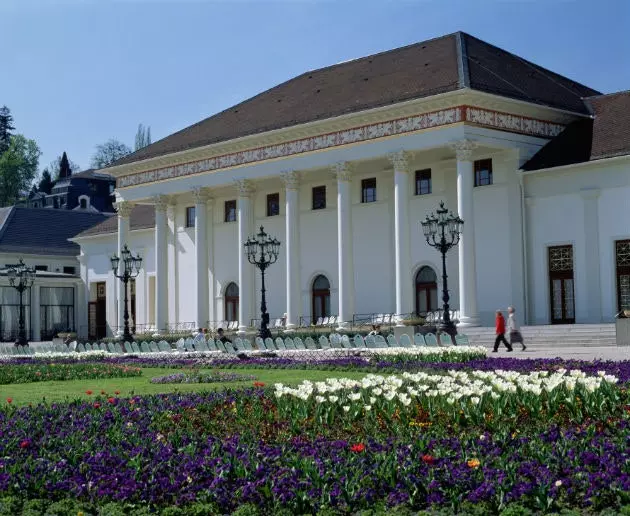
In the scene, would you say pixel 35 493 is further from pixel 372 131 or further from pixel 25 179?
pixel 25 179

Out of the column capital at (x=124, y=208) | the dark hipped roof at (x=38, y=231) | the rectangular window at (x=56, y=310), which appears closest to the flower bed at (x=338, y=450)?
the column capital at (x=124, y=208)

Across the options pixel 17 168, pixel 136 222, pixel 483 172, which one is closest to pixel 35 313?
pixel 136 222

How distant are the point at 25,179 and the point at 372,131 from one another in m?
82.7

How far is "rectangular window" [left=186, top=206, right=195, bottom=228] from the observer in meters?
58.1

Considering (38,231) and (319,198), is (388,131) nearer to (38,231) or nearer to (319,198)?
(319,198)

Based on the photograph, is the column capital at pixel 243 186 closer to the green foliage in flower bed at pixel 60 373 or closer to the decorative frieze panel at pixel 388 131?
the decorative frieze panel at pixel 388 131

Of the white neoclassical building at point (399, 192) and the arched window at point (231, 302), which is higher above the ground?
the white neoclassical building at point (399, 192)

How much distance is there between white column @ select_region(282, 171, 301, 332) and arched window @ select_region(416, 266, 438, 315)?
18.0 feet

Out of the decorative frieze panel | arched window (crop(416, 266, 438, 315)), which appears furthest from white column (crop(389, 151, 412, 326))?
arched window (crop(416, 266, 438, 315))

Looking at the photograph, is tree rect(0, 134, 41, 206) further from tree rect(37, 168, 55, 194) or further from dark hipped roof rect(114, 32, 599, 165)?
dark hipped roof rect(114, 32, 599, 165)

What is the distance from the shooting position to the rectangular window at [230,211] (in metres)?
56.0

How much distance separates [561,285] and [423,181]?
8420 millimetres

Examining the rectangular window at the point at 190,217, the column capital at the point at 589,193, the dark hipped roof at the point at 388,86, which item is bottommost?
the column capital at the point at 589,193

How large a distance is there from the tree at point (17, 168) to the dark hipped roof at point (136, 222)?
48.8 m
